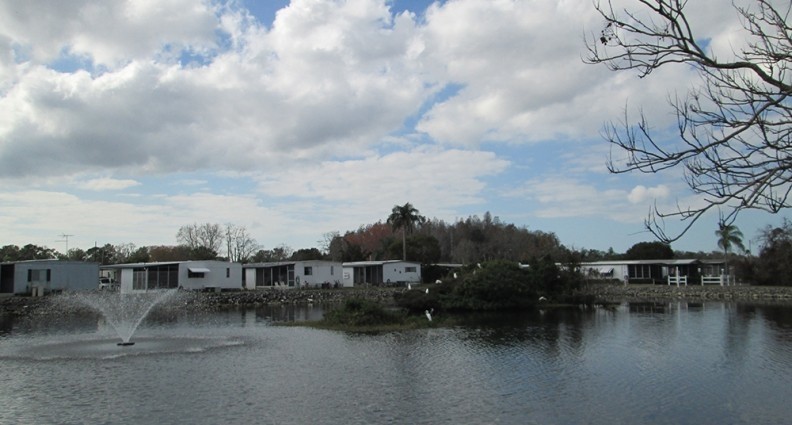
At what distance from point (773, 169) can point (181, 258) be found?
92846 mm

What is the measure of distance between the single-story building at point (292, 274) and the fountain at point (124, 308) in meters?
16.3

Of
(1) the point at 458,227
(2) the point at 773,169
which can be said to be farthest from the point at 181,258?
(2) the point at 773,169

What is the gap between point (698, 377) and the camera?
17.3 m

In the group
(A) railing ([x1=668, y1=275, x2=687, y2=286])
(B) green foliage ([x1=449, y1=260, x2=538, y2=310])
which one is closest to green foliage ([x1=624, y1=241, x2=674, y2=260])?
(A) railing ([x1=668, y1=275, x2=687, y2=286])

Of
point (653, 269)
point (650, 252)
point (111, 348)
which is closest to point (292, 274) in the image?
point (111, 348)

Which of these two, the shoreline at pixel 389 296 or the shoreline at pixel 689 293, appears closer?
the shoreline at pixel 389 296

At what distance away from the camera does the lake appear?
13078mm

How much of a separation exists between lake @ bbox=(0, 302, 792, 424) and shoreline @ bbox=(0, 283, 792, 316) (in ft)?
69.9

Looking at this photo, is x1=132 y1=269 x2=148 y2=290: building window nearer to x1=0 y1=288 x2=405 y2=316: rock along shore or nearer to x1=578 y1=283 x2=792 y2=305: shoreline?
x1=0 y1=288 x2=405 y2=316: rock along shore

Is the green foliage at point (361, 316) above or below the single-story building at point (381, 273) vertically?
below

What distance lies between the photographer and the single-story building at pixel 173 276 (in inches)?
2344

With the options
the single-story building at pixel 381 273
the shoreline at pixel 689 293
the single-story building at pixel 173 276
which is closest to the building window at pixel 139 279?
the single-story building at pixel 173 276

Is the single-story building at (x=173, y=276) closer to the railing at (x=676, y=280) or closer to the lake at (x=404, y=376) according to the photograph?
the lake at (x=404, y=376)

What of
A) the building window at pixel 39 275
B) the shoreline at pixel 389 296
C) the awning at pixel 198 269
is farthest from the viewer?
the awning at pixel 198 269
